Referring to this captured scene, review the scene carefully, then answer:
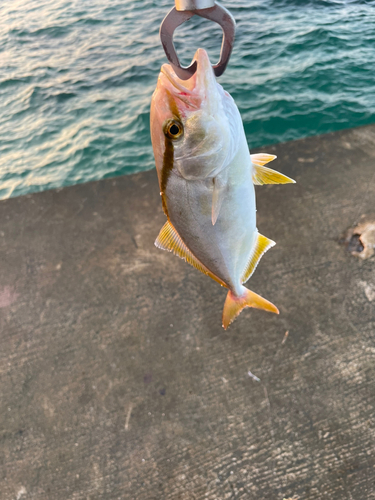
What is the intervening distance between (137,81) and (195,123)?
22.2 ft

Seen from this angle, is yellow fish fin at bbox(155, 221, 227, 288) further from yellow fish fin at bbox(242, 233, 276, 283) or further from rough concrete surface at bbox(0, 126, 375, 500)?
rough concrete surface at bbox(0, 126, 375, 500)

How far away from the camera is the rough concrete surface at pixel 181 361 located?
2.12 m

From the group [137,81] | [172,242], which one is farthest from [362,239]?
[137,81]

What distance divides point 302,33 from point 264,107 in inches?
116

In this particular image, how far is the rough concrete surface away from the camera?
2117mm

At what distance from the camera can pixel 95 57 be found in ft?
26.9

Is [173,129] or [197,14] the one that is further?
[173,129]

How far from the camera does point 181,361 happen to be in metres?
2.53

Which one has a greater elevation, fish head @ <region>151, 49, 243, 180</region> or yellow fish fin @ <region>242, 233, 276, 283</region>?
fish head @ <region>151, 49, 243, 180</region>

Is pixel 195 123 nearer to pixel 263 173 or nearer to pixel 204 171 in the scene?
pixel 204 171

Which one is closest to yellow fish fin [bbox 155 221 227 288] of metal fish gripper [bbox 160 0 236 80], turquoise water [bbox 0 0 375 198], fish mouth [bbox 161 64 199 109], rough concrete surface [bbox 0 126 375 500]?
fish mouth [bbox 161 64 199 109]

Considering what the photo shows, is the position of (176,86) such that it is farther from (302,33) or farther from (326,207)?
(302,33)

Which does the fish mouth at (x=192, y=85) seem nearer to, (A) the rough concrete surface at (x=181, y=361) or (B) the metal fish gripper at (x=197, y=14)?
(B) the metal fish gripper at (x=197, y=14)

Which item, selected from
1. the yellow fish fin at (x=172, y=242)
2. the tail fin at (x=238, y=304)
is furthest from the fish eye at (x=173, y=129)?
the tail fin at (x=238, y=304)
